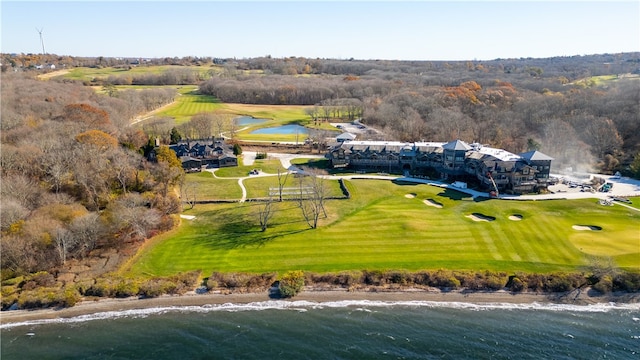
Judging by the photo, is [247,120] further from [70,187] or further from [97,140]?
[70,187]

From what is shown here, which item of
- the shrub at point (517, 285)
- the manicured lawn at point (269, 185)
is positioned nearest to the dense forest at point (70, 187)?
the manicured lawn at point (269, 185)

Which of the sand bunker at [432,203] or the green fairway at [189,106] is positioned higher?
the green fairway at [189,106]

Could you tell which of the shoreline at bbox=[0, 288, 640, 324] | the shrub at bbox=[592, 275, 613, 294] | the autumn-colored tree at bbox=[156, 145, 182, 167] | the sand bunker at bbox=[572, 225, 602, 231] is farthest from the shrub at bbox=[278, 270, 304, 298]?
the sand bunker at bbox=[572, 225, 602, 231]

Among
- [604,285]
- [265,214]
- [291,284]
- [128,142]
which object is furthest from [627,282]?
[128,142]

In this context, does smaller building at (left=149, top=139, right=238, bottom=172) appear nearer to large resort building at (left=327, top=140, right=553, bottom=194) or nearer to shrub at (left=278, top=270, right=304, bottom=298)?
large resort building at (left=327, top=140, right=553, bottom=194)

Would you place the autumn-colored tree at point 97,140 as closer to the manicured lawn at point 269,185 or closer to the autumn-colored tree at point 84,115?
the autumn-colored tree at point 84,115
